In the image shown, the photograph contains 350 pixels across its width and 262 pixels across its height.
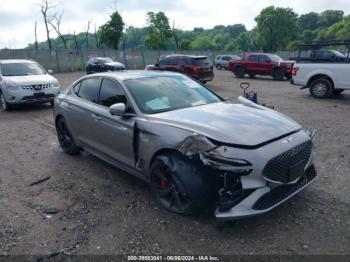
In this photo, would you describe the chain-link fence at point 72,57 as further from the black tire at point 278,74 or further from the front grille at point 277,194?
the front grille at point 277,194

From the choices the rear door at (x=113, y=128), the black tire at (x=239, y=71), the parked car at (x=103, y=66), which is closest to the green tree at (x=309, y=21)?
the black tire at (x=239, y=71)

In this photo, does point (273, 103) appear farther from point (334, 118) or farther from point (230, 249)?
point (230, 249)

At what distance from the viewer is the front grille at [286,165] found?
3.33m

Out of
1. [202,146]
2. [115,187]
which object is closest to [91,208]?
[115,187]

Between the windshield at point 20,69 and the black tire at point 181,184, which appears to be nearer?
the black tire at point 181,184

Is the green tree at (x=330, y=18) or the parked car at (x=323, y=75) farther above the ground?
the green tree at (x=330, y=18)

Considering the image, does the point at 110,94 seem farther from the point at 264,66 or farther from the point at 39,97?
the point at 264,66

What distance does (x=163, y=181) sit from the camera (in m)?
3.89

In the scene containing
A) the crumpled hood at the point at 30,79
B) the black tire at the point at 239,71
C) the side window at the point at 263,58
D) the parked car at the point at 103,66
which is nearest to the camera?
the crumpled hood at the point at 30,79

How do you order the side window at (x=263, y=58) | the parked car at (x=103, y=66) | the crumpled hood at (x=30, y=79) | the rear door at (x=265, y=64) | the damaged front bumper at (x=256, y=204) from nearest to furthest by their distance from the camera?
the damaged front bumper at (x=256, y=204), the crumpled hood at (x=30, y=79), the rear door at (x=265, y=64), the side window at (x=263, y=58), the parked car at (x=103, y=66)

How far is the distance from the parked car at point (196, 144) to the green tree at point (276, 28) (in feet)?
264

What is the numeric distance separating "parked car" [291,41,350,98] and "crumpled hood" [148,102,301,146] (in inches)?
335

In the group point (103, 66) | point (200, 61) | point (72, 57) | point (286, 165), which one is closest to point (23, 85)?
point (200, 61)

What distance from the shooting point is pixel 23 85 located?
10789 mm
